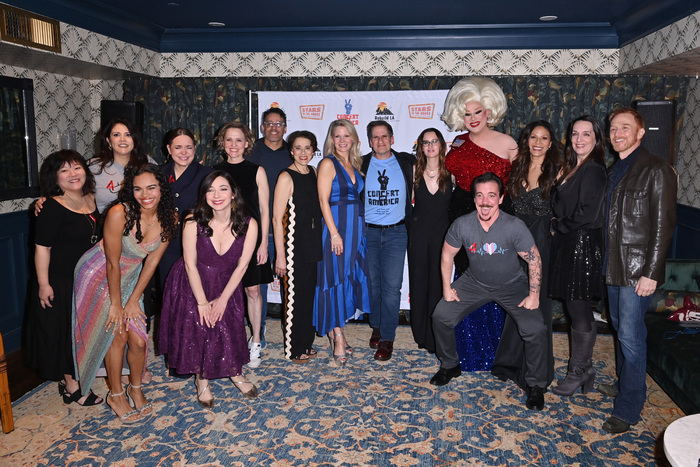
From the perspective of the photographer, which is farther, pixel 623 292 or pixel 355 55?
pixel 355 55

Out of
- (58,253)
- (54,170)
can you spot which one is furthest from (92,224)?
(54,170)

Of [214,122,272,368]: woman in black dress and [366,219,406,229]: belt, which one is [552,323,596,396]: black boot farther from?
[214,122,272,368]: woman in black dress

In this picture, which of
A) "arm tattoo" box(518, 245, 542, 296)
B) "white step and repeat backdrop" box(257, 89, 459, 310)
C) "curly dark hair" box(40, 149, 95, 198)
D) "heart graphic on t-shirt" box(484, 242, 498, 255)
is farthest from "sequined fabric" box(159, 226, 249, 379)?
"white step and repeat backdrop" box(257, 89, 459, 310)

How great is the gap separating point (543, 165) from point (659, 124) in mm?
1905

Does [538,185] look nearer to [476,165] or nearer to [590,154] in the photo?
[590,154]

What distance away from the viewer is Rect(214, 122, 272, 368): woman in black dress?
11.5 feet

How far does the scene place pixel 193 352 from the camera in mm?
3049

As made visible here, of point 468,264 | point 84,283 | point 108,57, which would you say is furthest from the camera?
point 108,57

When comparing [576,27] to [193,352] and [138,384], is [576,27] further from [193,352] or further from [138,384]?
[138,384]

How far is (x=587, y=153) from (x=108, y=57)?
403 centimetres

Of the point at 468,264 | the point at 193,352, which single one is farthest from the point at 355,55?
the point at 193,352

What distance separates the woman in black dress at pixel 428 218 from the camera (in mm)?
3652

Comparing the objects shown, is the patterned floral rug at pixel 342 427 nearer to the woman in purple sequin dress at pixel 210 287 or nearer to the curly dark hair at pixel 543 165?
the woman in purple sequin dress at pixel 210 287

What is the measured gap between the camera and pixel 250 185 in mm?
3523
